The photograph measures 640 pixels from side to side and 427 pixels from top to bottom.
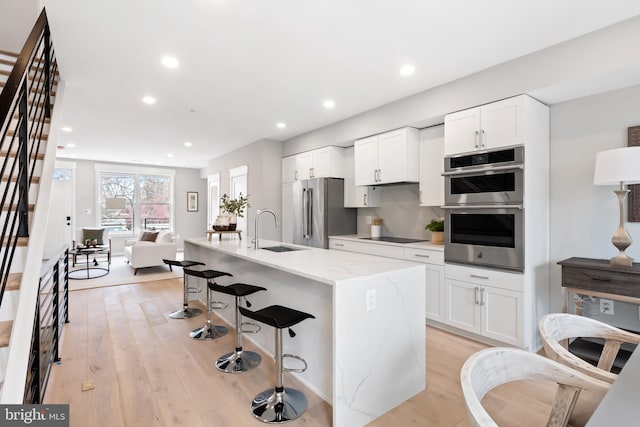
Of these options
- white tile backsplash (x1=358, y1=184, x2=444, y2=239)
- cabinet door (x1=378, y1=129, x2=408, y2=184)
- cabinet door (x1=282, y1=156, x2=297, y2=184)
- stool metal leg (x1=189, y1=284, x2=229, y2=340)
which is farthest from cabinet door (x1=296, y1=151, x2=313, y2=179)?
stool metal leg (x1=189, y1=284, x2=229, y2=340)

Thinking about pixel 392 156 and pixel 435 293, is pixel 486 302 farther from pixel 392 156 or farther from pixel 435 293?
pixel 392 156

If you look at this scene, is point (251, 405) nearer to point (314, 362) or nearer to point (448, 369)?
point (314, 362)

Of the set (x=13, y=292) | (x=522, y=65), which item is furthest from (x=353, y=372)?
(x=522, y=65)

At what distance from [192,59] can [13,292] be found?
7.96ft

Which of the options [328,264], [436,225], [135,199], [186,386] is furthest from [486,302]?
[135,199]

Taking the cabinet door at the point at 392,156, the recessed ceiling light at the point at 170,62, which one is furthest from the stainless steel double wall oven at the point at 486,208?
the recessed ceiling light at the point at 170,62

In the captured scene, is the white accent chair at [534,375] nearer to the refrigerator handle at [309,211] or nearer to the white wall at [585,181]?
the white wall at [585,181]

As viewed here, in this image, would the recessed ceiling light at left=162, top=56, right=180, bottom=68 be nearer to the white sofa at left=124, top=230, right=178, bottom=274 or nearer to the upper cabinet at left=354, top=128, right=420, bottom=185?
the upper cabinet at left=354, top=128, right=420, bottom=185

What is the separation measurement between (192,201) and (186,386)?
888 cm

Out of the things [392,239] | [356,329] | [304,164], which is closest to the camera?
[356,329]

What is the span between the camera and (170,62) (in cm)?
308

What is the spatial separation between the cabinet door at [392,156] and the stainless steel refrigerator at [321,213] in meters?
0.98

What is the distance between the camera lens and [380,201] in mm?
4848

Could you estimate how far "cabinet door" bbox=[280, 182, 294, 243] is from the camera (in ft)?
19.4
